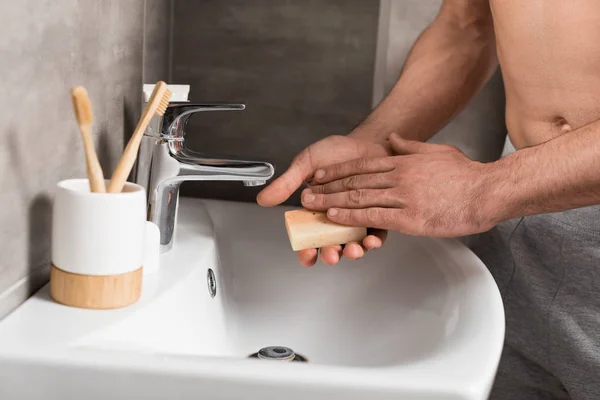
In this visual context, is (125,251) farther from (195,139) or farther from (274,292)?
(195,139)

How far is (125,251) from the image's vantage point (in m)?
0.74

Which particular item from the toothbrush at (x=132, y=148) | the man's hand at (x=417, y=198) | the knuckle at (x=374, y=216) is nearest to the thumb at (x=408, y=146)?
the man's hand at (x=417, y=198)

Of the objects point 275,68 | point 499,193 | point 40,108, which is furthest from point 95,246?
point 275,68

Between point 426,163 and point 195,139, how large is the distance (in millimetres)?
556

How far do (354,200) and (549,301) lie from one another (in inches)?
19.3

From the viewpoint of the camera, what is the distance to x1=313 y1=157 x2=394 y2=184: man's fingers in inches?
40.8

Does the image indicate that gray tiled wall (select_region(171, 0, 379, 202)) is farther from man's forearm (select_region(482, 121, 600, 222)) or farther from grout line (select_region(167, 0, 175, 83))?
man's forearm (select_region(482, 121, 600, 222))

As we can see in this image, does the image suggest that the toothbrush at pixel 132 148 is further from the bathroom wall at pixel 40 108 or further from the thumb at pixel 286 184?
the thumb at pixel 286 184

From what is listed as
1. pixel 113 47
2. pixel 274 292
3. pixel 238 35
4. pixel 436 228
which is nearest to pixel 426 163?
pixel 436 228

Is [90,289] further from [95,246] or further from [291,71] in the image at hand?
[291,71]

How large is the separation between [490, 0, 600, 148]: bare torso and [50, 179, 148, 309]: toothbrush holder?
27.4 inches

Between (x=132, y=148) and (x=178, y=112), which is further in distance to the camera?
(x=178, y=112)

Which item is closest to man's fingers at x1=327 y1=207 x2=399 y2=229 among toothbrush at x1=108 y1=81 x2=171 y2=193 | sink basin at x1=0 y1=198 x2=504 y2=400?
sink basin at x1=0 y1=198 x2=504 y2=400

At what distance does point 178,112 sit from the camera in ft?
3.15
